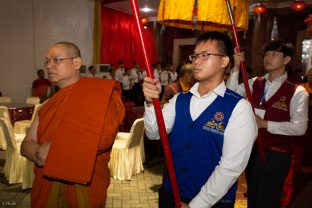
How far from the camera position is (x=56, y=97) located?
5.82 ft

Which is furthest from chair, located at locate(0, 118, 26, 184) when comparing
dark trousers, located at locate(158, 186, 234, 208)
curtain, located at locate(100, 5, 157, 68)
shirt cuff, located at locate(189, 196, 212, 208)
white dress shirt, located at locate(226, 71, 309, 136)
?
curtain, located at locate(100, 5, 157, 68)

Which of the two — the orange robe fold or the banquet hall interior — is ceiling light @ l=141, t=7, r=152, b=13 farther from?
the orange robe fold

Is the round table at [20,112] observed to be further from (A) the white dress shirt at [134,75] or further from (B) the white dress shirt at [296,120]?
(A) the white dress shirt at [134,75]

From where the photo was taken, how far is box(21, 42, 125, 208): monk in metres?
1.53

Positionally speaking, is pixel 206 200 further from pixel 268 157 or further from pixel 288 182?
pixel 288 182

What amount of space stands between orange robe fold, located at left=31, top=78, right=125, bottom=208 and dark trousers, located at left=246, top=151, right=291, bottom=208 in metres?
1.33

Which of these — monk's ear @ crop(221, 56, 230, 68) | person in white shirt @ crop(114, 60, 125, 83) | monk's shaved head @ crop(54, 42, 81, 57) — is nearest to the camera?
monk's ear @ crop(221, 56, 230, 68)

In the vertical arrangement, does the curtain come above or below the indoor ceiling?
below

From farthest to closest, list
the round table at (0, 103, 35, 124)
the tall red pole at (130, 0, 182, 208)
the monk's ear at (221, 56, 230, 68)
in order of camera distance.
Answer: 1. the round table at (0, 103, 35, 124)
2. the monk's ear at (221, 56, 230, 68)
3. the tall red pole at (130, 0, 182, 208)

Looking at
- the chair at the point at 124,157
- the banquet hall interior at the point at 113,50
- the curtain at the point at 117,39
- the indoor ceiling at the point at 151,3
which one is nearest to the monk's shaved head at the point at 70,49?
the banquet hall interior at the point at 113,50

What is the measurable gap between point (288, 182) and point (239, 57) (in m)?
1.51

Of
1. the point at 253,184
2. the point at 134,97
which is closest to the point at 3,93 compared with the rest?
the point at 134,97

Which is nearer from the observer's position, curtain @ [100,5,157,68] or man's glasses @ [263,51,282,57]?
man's glasses @ [263,51,282,57]

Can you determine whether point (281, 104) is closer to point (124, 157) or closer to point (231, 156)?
point (231, 156)
